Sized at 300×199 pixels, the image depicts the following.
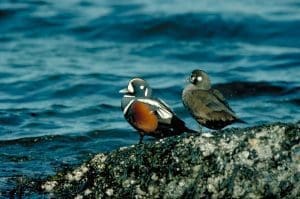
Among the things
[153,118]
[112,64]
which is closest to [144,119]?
[153,118]

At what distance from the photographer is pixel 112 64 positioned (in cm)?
1493

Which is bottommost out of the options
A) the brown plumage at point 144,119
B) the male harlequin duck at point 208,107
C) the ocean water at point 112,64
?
the ocean water at point 112,64

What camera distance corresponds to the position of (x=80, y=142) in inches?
390

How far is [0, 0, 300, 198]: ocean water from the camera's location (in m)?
10.1

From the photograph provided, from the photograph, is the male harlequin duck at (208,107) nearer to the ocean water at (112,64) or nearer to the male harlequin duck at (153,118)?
the male harlequin duck at (153,118)

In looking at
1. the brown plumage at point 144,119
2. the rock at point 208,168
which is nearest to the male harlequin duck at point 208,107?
the brown plumage at point 144,119

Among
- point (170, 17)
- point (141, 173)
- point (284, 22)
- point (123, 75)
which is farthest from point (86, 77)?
point (141, 173)

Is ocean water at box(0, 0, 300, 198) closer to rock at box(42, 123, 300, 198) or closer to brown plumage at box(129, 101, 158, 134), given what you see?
brown plumage at box(129, 101, 158, 134)

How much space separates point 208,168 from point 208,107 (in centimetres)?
181

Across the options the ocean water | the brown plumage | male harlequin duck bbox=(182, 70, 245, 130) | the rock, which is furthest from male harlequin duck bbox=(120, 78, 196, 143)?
the rock

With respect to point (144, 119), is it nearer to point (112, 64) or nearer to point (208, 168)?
point (208, 168)

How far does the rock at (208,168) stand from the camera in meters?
6.00

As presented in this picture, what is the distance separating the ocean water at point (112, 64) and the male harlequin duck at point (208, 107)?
1464 mm

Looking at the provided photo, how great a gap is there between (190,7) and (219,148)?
514 inches
